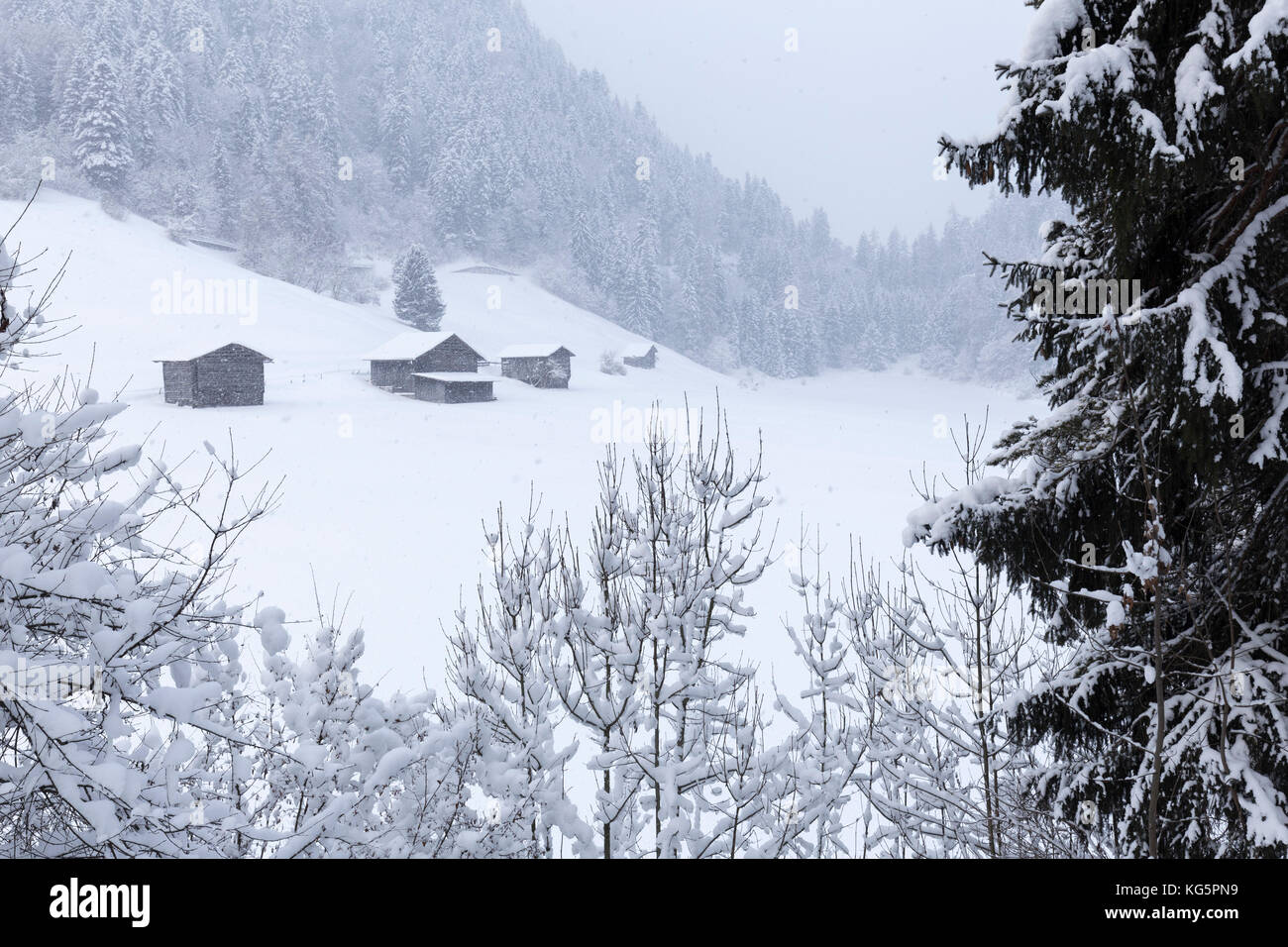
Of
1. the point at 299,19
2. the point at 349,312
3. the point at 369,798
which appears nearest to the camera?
the point at 369,798

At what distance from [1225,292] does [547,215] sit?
109202 mm

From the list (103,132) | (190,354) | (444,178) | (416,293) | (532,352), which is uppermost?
(444,178)

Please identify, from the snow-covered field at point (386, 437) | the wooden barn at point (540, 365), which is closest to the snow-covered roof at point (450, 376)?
the snow-covered field at point (386, 437)

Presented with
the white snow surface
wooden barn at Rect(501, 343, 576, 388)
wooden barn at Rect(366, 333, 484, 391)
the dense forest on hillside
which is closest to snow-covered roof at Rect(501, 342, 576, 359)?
wooden barn at Rect(501, 343, 576, 388)

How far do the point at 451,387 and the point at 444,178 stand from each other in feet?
225

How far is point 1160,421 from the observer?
13.5ft

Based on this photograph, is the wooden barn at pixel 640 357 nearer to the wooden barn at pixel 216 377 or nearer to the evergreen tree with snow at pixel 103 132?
the wooden barn at pixel 216 377

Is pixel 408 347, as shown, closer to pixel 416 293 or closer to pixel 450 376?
pixel 450 376

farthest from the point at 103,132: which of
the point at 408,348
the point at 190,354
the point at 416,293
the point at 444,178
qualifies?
the point at 190,354

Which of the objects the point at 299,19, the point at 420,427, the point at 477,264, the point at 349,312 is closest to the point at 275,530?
the point at 420,427

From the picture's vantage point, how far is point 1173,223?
172 inches

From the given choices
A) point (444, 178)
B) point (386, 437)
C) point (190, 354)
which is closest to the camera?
point (386, 437)

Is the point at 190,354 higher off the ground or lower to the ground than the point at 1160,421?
higher
